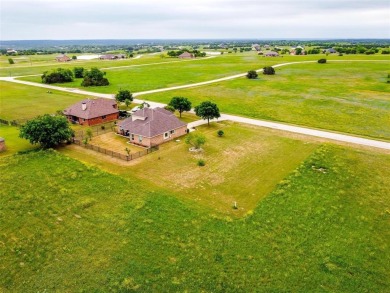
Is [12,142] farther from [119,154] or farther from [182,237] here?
[182,237]

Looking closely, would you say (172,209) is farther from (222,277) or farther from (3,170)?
(3,170)

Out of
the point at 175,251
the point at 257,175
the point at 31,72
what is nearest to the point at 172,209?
the point at 175,251

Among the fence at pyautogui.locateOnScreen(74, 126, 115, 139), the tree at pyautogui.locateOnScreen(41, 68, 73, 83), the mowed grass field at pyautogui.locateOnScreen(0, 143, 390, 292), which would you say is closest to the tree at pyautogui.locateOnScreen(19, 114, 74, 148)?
the fence at pyautogui.locateOnScreen(74, 126, 115, 139)

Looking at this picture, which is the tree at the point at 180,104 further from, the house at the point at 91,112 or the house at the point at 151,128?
the house at the point at 91,112

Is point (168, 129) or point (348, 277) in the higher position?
point (168, 129)

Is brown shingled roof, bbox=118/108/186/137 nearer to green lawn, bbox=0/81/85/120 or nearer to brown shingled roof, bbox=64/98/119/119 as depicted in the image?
brown shingled roof, bbox=64/98/119/119

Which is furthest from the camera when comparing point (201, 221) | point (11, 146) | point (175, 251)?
point (11, 146)

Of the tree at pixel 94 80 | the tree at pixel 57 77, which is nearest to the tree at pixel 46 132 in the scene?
the tree at pixel 94 80
